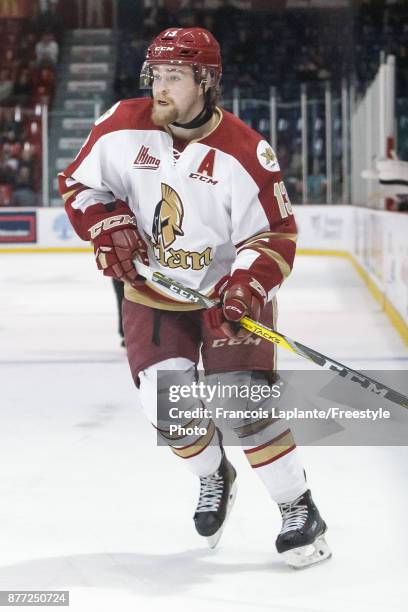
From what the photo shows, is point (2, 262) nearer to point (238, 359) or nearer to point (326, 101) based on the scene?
point (326, 101)

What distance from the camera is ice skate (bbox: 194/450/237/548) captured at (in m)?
2.50

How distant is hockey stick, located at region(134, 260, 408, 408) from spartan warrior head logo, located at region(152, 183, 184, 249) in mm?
80

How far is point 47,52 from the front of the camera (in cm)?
1714

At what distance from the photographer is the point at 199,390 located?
2479 mm

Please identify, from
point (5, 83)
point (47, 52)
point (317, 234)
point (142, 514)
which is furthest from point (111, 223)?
point (47, 52)

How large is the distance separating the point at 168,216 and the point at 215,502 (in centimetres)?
62

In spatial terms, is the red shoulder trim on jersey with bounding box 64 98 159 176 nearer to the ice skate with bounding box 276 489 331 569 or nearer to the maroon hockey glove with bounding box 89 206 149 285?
the maroon hockey glove with bounding box 89 206 149 285

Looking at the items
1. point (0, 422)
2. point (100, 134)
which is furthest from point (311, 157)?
point (100, 134)

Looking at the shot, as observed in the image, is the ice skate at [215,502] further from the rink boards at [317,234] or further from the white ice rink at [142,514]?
the rink boards at [317,234]

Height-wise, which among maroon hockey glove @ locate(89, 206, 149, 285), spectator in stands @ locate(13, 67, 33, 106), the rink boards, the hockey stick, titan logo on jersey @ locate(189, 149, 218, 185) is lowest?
the rink boards

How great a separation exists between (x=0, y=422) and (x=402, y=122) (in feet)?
26.2

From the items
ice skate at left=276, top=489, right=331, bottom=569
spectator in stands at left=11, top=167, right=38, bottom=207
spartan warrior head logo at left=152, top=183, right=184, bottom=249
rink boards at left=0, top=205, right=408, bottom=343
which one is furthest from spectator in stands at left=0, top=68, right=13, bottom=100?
ice skate at left=276, top=489, right=331, bottom=569

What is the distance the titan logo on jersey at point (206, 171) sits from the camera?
2.37 meters

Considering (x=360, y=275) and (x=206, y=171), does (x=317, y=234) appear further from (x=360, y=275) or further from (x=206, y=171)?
(x=206, y=171)
